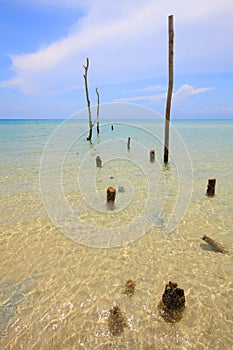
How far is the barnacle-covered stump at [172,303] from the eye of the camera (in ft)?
11.5

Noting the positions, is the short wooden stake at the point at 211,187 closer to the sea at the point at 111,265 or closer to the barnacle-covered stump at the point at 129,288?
the sea at the point at 111,265

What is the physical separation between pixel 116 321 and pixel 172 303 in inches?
40.0

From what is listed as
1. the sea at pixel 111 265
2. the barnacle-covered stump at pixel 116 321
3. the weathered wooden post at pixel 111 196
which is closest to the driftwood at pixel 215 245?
the sea at pixel 111 265

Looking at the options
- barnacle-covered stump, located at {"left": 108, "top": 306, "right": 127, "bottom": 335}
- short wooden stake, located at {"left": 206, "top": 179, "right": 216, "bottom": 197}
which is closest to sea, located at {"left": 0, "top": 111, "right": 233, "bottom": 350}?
barnacle-covered stump, located at {"left": 108, "top": 306, "right": 127, "bottom": 335}

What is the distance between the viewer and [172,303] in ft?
11.7

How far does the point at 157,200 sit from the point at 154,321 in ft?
17.6

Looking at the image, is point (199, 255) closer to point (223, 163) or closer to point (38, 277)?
point (38, 277)

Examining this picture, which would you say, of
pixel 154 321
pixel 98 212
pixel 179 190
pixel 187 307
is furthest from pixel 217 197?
pixel 154 321

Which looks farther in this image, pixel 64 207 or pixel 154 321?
pixel 64 207

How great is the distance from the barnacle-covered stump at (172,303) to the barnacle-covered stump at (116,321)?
2.39 feet

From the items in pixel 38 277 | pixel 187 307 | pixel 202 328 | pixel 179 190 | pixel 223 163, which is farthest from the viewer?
pixel 223 163

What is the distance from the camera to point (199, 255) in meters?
5.07

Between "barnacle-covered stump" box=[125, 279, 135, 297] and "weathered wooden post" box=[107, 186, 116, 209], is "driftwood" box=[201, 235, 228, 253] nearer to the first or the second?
"barnacle-covered stump" box=[125, 279, 135, 297]

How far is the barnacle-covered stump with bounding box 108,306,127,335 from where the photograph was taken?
11.1 feet
